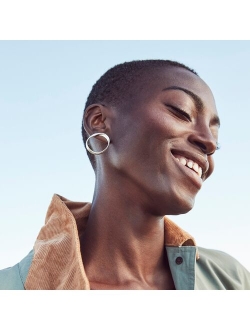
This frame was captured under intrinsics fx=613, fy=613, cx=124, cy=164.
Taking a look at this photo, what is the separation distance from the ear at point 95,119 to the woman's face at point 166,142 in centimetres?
8

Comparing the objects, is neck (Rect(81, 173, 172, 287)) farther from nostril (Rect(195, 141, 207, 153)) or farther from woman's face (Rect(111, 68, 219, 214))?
nostril (Rect(195, 141, 207, 153))

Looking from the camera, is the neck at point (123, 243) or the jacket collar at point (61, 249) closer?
the jacket collar at point (61, 249)

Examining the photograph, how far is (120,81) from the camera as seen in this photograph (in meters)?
2.56

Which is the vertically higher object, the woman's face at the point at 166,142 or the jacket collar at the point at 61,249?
the woman's face at the point at 166,142

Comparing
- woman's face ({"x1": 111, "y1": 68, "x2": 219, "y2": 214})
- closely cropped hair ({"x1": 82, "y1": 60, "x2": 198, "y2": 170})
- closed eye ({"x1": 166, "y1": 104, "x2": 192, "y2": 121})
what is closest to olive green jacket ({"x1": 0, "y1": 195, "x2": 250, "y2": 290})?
woman's face ({"x1": 111, "y1": 68, "x2": 219, "y2": 214})

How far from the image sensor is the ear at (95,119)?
2.48 meters

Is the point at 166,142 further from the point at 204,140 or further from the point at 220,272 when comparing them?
the point at 220,272

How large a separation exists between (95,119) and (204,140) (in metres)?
0.49

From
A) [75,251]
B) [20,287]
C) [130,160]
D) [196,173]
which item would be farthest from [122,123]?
[20,287]

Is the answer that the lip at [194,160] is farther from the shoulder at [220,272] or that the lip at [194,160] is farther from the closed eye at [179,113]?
the shoulder at [220,272]

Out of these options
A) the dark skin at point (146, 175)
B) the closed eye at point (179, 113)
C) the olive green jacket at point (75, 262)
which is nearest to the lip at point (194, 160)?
the dark skin at point (146, 175)

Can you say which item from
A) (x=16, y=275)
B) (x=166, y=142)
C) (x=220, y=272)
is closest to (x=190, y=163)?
(x=166, y=142)

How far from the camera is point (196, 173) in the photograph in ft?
7.61
